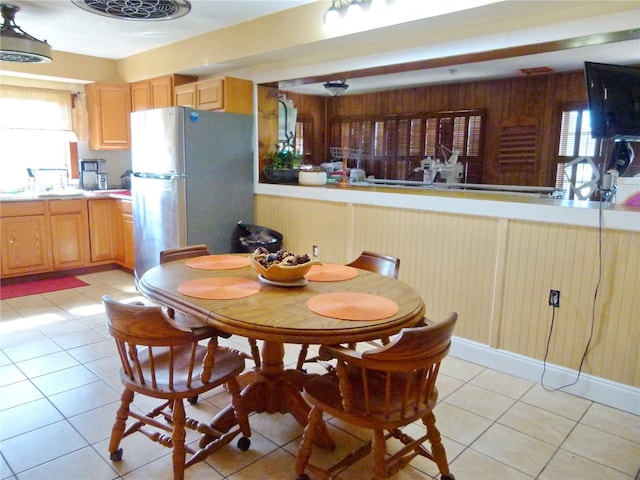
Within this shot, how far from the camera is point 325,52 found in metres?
3.53

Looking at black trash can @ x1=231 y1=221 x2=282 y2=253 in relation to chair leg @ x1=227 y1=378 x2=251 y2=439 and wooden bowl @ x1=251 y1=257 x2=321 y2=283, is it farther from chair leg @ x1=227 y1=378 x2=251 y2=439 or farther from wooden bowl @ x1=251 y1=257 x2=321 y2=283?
chair leg @ x1=227 y1=378 x2=251 y2=439

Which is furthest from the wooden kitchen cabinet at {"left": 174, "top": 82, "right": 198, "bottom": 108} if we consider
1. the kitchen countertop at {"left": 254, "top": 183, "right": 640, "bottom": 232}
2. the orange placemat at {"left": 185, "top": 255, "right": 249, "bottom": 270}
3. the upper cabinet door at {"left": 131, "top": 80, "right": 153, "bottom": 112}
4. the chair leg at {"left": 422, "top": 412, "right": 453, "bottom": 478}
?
the chair leg at {"left": 422, "top": 412, "right": 453, "bottom": 478}

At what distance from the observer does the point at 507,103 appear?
554cm

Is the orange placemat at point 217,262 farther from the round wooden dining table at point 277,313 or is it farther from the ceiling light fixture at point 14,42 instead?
the ceiling light fixture at point 14,42

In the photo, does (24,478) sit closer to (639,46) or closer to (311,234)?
(311,234)

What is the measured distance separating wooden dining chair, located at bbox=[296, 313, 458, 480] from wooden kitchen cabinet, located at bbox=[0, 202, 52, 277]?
400cm

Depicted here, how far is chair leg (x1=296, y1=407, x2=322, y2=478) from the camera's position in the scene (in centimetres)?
174

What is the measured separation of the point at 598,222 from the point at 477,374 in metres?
1.15

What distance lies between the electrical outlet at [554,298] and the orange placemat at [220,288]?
5.83ft

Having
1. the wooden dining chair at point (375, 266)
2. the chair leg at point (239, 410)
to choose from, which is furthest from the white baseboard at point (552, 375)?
the chair leg at point (239, 410)

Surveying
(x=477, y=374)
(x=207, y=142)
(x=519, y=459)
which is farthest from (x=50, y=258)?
(x=519, y=459)

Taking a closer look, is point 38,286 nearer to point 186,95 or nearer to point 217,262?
point 186,95

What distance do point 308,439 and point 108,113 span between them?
4753 millimetres

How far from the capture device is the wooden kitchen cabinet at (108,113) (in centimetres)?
515
